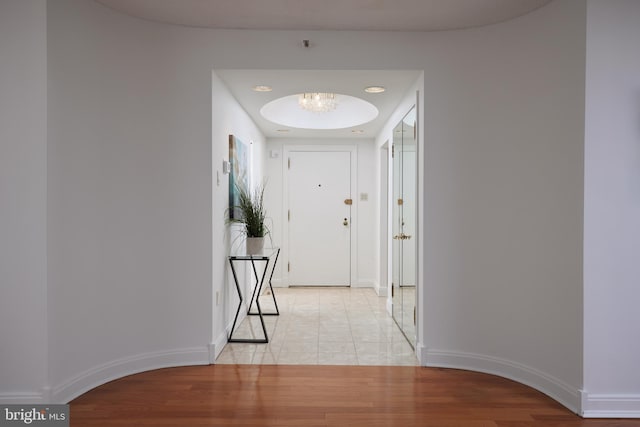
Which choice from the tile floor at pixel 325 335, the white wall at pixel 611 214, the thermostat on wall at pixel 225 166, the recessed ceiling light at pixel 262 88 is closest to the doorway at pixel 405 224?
the tile floor at pixel 325 335

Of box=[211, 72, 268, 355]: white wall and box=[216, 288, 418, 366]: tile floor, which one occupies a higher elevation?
box=[211, 72, 268, 355]: white wall

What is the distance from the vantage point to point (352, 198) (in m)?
7.06

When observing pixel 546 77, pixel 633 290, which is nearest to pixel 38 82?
pixel 546 77

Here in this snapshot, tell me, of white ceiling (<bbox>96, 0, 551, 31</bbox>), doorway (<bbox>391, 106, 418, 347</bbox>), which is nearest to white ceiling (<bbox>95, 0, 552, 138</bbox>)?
white ceiling (<bbox>96, 0, 551, 31</bbox>)

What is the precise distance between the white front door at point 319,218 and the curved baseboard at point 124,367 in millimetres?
3568

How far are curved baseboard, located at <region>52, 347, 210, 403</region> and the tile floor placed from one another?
228 mm

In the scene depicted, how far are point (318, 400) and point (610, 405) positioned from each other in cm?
165

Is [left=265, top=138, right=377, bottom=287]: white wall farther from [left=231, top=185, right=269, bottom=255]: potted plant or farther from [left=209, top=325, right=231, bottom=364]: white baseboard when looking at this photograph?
[left=209, top=325, right=231, bottom=364]: white baseboard

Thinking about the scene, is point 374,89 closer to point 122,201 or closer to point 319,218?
point 122,201

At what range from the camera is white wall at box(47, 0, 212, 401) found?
283cm

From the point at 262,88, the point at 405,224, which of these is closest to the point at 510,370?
the point at 405,224

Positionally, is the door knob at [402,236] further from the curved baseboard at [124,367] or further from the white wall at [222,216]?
the curved baseboard at [124,367]

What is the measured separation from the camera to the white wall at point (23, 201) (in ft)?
8.58

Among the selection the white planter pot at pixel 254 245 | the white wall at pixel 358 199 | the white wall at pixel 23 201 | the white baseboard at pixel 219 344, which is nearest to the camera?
the white wall at pixel 23 201
